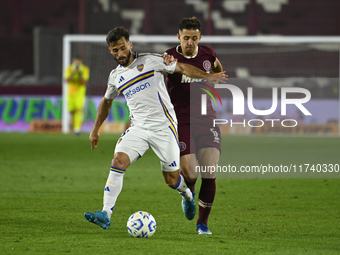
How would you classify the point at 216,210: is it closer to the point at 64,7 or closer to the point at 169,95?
the point at 169,95

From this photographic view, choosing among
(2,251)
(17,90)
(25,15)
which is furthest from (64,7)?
(2,251)

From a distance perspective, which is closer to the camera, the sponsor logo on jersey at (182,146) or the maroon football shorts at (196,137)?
the maroon football shorts at (196,137)

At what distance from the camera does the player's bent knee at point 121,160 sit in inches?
195

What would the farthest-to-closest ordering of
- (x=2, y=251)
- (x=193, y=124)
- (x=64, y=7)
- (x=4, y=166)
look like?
(x=64, y=7)
(x=4, y=166)
(x=193, y=124)
(x=2, y=251)

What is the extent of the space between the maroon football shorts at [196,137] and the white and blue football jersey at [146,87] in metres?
0.25

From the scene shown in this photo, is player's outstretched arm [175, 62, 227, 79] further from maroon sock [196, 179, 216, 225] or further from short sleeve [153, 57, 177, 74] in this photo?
maroon sock [196, 179, 216, 225]

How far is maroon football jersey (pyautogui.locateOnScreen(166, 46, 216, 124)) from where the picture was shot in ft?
17.7

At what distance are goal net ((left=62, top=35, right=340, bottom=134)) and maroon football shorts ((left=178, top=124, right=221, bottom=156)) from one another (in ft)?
39.1

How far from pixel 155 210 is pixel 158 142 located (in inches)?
48.0

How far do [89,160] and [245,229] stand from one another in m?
6.50

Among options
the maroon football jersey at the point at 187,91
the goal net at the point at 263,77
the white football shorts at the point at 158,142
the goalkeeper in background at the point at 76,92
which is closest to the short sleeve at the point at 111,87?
the white football shorts at the point at 158,142

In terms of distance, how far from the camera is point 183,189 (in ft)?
17.6

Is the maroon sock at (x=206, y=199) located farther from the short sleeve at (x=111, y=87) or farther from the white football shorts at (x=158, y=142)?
the short sleeve at (x=111, y=87)

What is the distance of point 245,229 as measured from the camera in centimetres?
508
